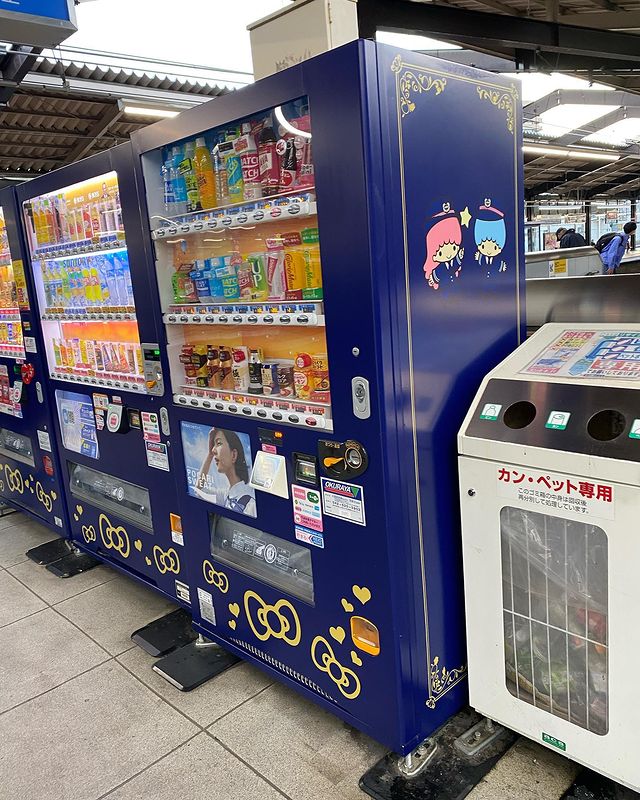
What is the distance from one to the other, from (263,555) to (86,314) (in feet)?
5.64

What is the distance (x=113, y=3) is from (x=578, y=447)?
5.85 m

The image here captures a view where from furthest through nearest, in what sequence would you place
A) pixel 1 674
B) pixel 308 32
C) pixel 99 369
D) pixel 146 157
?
pixel 99 369 → pixel 1 674 → pixel 146 157 → pixel 308 32

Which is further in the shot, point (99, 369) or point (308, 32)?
point (99, 369)

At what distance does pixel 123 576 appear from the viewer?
3.80 meters

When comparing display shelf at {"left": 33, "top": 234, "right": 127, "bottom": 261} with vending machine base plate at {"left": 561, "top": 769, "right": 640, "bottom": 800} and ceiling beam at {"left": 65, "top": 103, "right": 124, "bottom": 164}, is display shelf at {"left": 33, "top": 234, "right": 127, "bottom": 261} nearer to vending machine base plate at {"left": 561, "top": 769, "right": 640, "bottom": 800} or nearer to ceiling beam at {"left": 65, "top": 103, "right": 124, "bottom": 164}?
vending machine base plate at {"left": 561, "top": 769, "right": 640, "bottom": 800}

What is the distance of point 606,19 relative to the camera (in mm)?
5094

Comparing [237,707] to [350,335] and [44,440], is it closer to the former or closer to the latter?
[350,335]

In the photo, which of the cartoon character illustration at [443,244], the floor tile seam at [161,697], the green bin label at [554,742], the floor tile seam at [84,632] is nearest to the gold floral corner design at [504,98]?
the cartoon character illustration at [443,244]

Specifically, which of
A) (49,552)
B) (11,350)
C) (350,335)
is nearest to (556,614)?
(350,335)

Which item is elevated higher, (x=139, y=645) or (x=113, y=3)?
(x=113, y=3)

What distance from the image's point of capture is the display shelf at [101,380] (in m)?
3.06

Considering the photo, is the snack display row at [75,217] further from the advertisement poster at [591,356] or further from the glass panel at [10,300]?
the advertisement poster at [591,356]

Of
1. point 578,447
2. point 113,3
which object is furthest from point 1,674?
point 113,3

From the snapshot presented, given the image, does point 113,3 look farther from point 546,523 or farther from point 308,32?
point 546,523
